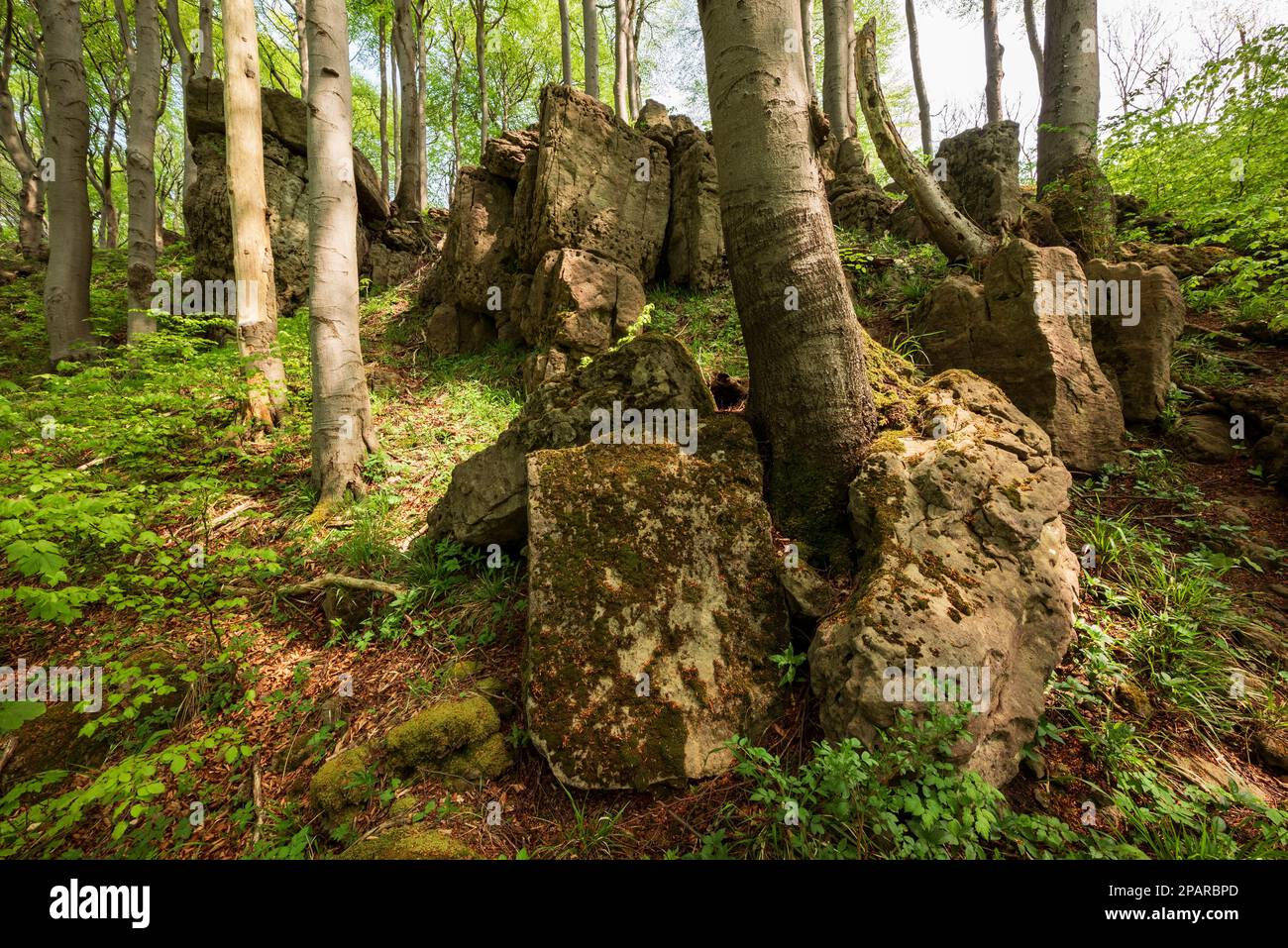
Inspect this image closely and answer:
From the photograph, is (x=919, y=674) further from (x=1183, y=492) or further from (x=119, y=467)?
(x=119, y=467)

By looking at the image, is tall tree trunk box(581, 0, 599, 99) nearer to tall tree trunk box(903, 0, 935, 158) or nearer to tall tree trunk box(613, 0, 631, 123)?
tall tree trunk box(613, 0, 631, 123)

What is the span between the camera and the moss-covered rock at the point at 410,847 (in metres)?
1.96

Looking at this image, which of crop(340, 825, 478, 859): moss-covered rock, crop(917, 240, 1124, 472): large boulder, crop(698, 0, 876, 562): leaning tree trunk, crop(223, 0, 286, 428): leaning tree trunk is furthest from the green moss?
crop(223, 0, 286, 428): leaning tree trunk

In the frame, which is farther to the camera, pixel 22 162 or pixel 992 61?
pixel 992 61

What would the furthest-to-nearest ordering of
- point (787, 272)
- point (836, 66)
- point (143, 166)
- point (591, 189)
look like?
point (836, 66) < point (143, 166) < point (591, 189) < point (787, 272)

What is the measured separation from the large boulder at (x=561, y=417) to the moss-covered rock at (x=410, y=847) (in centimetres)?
177

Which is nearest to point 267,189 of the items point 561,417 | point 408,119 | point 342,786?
point 408,119

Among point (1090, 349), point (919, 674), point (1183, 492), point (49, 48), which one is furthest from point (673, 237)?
point (49, 48)

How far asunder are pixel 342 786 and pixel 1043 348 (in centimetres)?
525

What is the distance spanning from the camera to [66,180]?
7.20 metres

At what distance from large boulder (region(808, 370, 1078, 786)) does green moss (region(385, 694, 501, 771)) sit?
1.70 m

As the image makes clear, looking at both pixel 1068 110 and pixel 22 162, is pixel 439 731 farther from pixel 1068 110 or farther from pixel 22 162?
pixel 22 162

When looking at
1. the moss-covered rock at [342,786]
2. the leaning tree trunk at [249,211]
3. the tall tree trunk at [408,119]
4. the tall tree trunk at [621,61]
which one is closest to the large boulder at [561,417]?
the moss-covered rock at [342,786]
